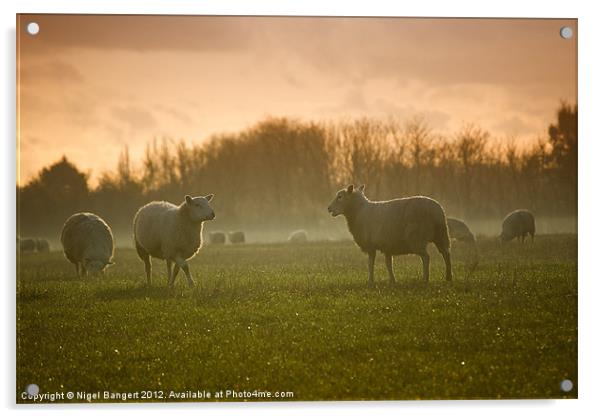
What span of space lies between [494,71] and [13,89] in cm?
620

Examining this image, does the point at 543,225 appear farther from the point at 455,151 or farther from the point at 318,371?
the point at 318,371

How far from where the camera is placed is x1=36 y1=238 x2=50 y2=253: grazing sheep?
9.94m

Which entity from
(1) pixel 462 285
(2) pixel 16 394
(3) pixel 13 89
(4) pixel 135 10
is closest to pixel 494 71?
(1) pixel 462 285

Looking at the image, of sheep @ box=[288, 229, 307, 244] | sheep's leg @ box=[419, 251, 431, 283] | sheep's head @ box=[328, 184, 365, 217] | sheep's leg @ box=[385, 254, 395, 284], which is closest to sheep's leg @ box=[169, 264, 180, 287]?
sheep @ box=[288, 229, 307, 244]

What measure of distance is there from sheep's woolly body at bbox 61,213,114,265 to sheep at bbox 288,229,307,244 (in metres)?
2.64

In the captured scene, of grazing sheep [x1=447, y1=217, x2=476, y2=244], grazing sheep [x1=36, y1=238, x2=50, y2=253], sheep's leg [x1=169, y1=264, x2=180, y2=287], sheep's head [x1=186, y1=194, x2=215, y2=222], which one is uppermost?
sheep's head [x1=186, y1=194, x2=215, y2=222]

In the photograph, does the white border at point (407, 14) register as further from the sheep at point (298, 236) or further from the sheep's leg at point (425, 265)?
the sheep at point (298, 236)

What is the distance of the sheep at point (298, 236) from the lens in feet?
35.0

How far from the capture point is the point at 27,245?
9805mm

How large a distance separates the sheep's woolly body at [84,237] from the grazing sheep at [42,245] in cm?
26

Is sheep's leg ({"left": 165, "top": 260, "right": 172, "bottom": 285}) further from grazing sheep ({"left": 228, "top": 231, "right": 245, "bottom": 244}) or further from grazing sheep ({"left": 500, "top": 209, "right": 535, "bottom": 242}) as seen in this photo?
grazing sheep ({"left": 500, "top": 209, "right": 535, "bottom": 242})

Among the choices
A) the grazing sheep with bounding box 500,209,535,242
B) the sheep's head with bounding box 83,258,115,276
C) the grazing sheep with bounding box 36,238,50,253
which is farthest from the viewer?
the sheep's head with bounding box 83,258,115,276

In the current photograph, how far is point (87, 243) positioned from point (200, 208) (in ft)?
5.33

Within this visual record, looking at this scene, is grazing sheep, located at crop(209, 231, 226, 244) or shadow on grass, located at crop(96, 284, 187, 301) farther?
grazing sheep, located at crop(209, 231, 226, 244)
